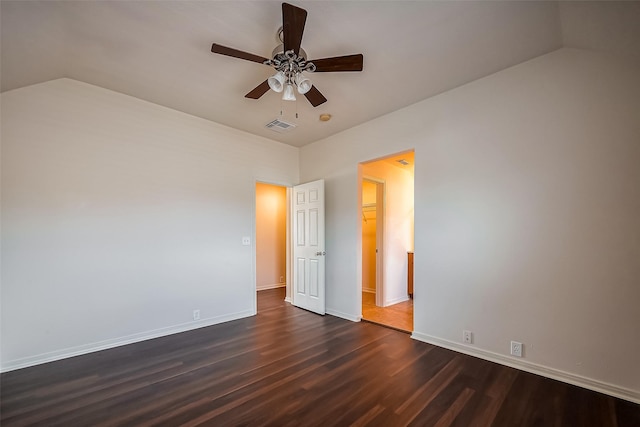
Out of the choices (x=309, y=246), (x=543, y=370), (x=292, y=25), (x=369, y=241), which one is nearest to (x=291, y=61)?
(x=292, y=25)

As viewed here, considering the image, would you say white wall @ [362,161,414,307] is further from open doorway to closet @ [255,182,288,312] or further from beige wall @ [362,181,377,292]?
open doorway to closet @ [255,182,288,312]

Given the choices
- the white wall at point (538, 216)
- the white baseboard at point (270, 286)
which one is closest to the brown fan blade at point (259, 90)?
the white wall at point (538, 216)

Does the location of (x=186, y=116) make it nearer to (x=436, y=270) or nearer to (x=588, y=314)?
(x=436, y=270)

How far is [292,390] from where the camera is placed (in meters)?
2.18

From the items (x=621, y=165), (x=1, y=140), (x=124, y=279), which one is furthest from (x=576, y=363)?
(x=1, y=140)

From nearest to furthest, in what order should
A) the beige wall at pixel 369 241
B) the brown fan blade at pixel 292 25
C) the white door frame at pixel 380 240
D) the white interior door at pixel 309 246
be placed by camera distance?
the brown fan blade at pixel 292 25
the white interior door at pixel 309 246
the white door frame at pixel 380 240
the beige wall at pixel 369 241

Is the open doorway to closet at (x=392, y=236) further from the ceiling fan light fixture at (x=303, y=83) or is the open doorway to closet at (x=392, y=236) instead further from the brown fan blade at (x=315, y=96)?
the ceiling fan light fixture at (x=303, y=83)

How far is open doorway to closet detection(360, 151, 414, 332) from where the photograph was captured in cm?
447

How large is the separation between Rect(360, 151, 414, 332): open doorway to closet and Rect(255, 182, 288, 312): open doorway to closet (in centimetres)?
220

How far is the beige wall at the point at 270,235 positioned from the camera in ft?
20.2

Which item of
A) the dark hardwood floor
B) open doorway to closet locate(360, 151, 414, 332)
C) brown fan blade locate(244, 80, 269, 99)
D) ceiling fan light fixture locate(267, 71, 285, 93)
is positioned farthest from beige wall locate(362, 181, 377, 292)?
ceiling fan light fixture locate(267, 71, 285, 93)

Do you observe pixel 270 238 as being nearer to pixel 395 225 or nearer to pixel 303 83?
pixel 395 225

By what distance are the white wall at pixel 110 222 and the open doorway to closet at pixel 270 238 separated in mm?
1992

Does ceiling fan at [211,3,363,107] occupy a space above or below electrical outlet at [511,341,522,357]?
above
